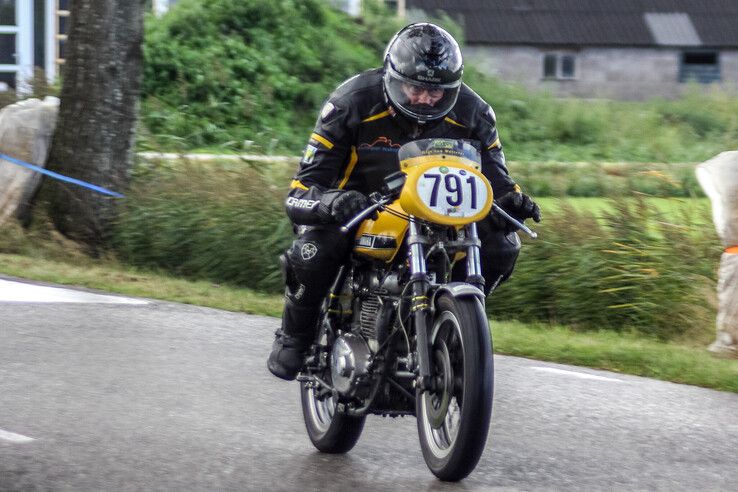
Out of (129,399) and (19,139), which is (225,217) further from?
(129,399)

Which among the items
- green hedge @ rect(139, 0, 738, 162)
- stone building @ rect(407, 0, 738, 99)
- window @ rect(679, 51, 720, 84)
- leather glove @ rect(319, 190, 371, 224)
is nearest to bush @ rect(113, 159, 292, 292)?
green hedge @ rect(139, 0, 738, 162)

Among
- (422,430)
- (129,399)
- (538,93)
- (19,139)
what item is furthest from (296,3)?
(422,430)

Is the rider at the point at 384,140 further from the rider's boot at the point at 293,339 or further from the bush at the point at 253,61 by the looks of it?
the bush at the point at 253,61

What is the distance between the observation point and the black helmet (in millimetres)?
5668

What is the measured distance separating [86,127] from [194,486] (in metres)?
8.29

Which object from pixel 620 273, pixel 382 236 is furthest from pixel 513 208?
pixel 620 273

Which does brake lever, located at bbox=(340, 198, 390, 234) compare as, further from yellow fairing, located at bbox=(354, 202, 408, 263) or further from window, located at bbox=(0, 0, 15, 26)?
window, located at bbox=(0, 0, 15, 26)

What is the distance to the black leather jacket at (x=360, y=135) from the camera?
5.84 m

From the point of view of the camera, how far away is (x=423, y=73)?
5656 millimetres

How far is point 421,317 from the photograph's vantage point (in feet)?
17.6

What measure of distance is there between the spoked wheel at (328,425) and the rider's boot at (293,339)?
5.1 inches

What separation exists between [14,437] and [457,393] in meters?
2.03

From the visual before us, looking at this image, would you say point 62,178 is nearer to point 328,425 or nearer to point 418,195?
point 328,425

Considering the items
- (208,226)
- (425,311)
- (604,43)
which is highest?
(425,311)
